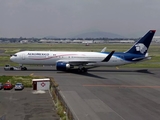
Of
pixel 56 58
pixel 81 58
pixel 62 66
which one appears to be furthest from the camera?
pixel 81 58

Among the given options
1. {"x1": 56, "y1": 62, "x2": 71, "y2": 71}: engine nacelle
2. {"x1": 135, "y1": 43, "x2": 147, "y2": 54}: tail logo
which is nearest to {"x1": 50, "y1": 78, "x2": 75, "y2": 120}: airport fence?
{"x1": 56, "y1": 62, "x2": 71, "y2": 71}: engine nacelle

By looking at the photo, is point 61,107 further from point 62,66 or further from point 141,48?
point 141,48

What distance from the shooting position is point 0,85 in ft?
136

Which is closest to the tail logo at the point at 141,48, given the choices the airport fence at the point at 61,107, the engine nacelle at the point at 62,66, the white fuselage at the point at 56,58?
the white fuselage at the point at 56,58

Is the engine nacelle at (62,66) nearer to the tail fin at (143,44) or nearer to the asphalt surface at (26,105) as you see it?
the tail fin at (143,44)

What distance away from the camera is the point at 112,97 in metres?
36.0

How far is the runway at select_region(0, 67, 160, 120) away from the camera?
27.7 m

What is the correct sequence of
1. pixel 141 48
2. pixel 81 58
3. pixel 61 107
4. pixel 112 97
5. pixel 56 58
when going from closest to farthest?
pixel 61 107 < pixel 112 97 < pixel 56 58 < pixel 81 58 < pixel 141 48

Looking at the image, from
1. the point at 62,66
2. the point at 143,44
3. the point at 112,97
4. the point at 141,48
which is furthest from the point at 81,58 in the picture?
the point at 112,97

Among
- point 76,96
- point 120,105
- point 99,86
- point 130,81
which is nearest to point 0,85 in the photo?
point 76,96

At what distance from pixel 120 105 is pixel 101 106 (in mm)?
2412

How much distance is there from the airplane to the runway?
29.9 ft

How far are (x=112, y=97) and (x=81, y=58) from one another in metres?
27.0

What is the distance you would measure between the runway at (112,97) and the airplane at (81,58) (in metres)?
9.13
